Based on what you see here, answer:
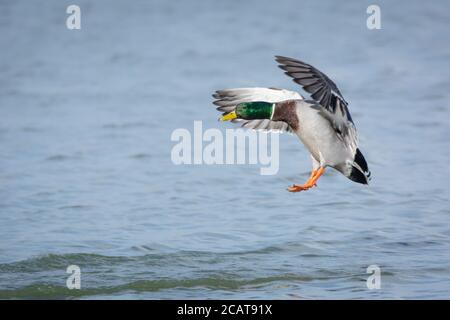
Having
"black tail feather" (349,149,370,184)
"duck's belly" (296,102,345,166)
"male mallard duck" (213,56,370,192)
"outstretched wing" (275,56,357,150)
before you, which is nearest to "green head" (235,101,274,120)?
"male mallard duck" (213,56,370,192)

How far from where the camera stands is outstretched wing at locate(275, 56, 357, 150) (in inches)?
342

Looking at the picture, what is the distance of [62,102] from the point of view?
14906 millimetres

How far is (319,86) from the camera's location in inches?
344

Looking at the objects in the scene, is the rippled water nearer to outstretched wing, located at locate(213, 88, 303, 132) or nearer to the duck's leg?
the duck's leg

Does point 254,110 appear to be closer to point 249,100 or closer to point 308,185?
point 249,100

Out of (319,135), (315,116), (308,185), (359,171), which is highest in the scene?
(315,116)

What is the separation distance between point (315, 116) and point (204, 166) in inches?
146

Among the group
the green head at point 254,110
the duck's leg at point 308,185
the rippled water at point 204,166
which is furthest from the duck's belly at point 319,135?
the rippled water at point 204,166

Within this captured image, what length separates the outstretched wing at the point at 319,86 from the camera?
8695 mm

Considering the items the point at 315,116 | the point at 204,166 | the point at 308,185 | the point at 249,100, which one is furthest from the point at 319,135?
the point at 204,166

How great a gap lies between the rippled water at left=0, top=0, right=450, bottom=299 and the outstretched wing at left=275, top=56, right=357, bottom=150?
1.44m

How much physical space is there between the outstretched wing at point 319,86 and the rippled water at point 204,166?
1444 millimetres

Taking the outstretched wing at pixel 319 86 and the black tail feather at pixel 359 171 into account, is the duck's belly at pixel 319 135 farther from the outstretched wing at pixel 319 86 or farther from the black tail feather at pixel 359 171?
the black tail feather at pixel 359 171

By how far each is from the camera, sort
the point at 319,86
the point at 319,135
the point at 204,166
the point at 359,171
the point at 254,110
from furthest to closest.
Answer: the point at 204,166 < the point at 359,171 < the point at 254,110 < the point at 319,135 < the point at 319,86
